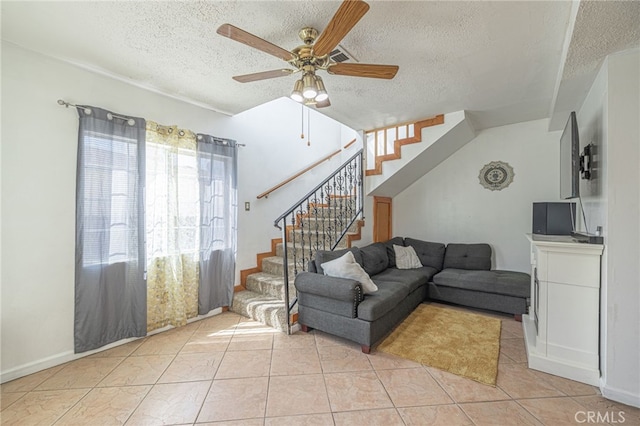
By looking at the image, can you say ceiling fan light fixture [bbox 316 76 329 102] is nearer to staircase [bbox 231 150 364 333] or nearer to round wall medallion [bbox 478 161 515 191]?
staircase [bbox 231 150 364 333]

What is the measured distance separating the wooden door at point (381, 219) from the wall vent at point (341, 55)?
254 cm

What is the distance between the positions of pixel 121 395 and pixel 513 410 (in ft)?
8.72

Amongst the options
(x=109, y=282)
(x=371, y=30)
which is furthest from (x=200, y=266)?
(x=371, y=30)

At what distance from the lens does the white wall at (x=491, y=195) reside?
3.74 metres

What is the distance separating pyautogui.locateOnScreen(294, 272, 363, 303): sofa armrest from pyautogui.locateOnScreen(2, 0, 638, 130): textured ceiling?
1.95 metres

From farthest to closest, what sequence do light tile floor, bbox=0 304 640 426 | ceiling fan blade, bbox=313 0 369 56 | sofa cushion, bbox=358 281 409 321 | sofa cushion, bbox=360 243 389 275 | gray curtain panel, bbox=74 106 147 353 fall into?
sofa cushion, bbox=360 243 389 275
sofa cushion, bbox=358 281 409 321
gray curtain panel, bbox=74 106 147 353
light tile floor, bbox=0 304 640 426
ceiling fan blade, bbox=313 0 369 56

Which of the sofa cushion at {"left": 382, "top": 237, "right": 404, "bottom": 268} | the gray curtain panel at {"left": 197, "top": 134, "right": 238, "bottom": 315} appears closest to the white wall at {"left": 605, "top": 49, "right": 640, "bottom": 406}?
the sofa cushion at {"left": 382, "top": 237, "right": 404, "bottom": 268}

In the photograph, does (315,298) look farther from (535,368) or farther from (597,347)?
(597,347)

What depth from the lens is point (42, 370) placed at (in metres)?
2.14

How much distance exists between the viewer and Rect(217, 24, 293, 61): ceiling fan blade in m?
1.45

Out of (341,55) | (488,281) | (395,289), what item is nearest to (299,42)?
(341,55)

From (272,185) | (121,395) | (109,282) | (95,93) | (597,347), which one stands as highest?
(95,93)

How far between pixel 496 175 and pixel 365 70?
128 inches

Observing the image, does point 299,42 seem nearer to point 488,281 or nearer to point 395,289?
point 395,289
